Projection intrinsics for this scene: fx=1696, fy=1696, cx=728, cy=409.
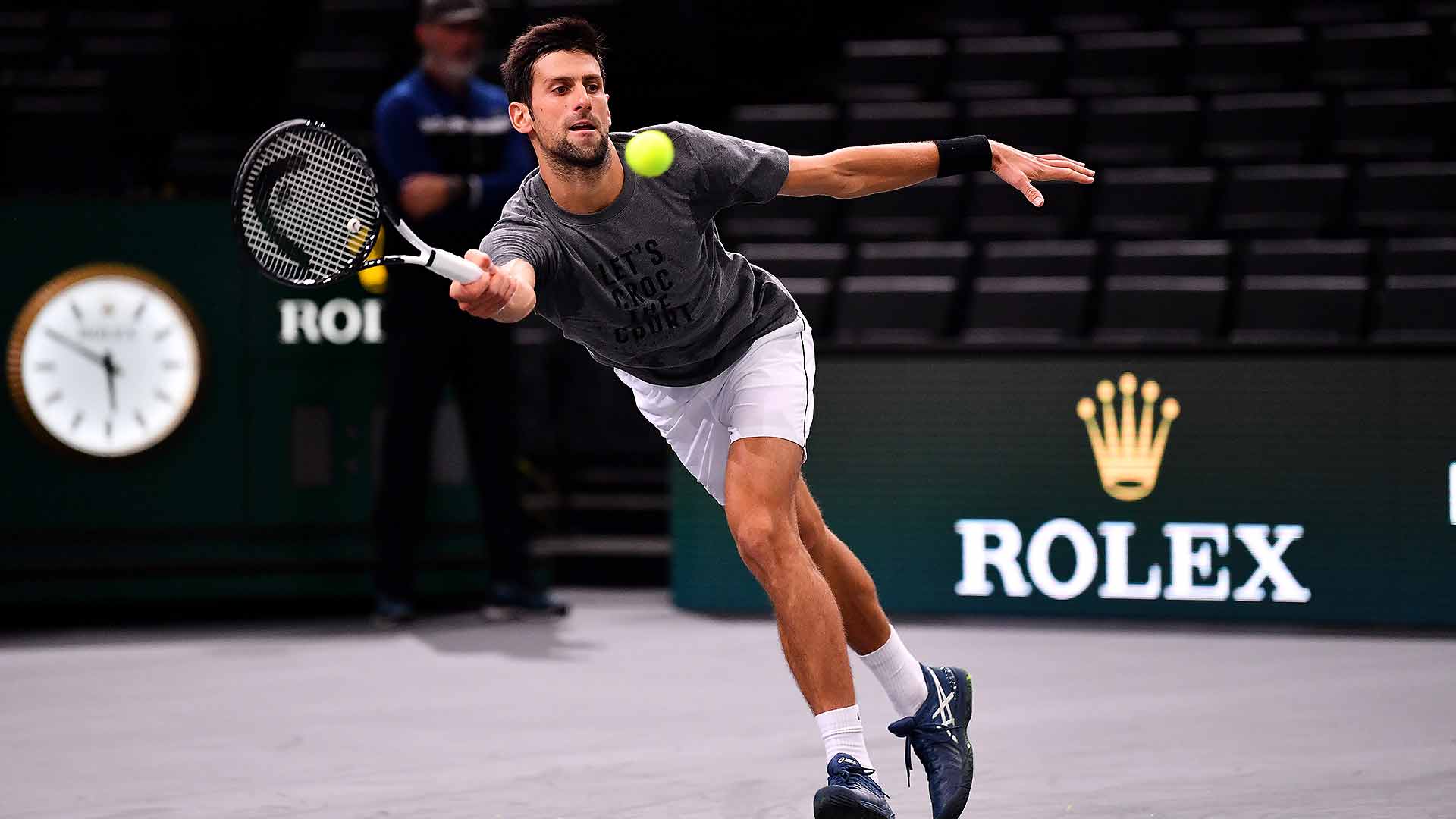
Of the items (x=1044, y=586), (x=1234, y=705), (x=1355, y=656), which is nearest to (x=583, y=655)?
(x=1044, y=586)

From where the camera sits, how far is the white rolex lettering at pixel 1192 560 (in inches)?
234

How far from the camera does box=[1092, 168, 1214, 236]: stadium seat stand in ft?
24.1

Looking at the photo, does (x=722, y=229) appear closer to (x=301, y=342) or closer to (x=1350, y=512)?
(x=301, y=342)

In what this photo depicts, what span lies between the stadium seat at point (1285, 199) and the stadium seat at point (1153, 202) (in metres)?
0.13

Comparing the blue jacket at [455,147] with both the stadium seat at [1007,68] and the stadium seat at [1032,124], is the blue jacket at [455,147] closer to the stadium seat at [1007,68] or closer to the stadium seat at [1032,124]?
the stadium seat at [1032,124]

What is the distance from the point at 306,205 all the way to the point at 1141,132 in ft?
17.4

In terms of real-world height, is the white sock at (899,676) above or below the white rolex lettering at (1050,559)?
above

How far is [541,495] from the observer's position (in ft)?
25.8

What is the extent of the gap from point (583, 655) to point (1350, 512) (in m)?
2.68

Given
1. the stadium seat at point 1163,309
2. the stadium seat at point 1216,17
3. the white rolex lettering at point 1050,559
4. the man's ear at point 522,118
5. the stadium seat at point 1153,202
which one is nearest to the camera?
the man's ear at point 522,118

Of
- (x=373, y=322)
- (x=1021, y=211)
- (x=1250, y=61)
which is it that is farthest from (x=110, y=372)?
(x=1250, y=61)

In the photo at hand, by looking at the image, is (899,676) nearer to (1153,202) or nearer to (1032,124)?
(1153,202)

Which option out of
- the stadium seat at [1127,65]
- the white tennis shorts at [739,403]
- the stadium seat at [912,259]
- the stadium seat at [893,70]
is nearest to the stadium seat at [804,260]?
the stadium seat at [912,259]

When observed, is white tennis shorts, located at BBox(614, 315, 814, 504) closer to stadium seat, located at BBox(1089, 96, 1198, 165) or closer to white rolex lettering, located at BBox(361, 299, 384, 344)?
white rolex lettering, located at BBox(361, 299, 384, 344)
